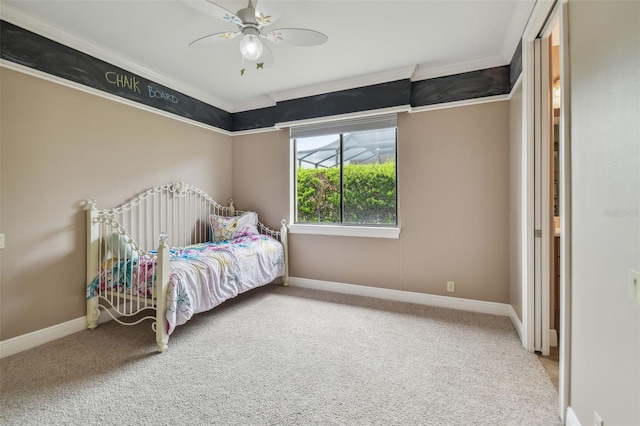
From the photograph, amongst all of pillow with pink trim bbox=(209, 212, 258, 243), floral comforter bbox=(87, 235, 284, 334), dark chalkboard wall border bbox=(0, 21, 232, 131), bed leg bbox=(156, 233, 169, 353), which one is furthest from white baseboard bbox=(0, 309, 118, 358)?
dark chalkboard wall border bbox=(0, 21, 232, 131)

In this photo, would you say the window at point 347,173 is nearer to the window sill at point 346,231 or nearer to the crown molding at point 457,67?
the window sill at point 346,231

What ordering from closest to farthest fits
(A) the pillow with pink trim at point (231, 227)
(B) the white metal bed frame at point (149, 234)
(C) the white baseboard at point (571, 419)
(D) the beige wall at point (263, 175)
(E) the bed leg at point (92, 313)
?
(C) the white baseboard at point (571, 419) < (B) the white metal bed frame at point (149, 234) < (E) the bed leg at point (92, 313) < (A) the pillow with pink trim at point (231, 227) < (D) the beige wall at point (263, 175)

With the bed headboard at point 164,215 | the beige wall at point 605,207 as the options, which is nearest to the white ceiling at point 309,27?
the beige wall at point 605,207

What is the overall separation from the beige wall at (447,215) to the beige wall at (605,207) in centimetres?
159

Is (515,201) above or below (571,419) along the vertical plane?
above

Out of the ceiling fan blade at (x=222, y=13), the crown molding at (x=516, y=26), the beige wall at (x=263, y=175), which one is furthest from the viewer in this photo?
the beige wall at (x=263, y=175)

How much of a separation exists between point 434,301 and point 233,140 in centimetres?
356

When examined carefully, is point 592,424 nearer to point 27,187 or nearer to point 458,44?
point 458,44

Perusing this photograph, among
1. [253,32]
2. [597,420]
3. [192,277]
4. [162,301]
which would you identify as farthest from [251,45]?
[597,420]

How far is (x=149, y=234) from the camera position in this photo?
324cm

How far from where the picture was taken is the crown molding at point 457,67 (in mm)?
2879

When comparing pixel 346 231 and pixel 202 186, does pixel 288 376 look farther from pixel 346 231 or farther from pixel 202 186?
pixel 202 186

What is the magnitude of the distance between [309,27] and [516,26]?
1.65m

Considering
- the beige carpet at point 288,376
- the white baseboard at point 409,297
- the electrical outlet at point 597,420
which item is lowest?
the beige carpet at point 288,376
